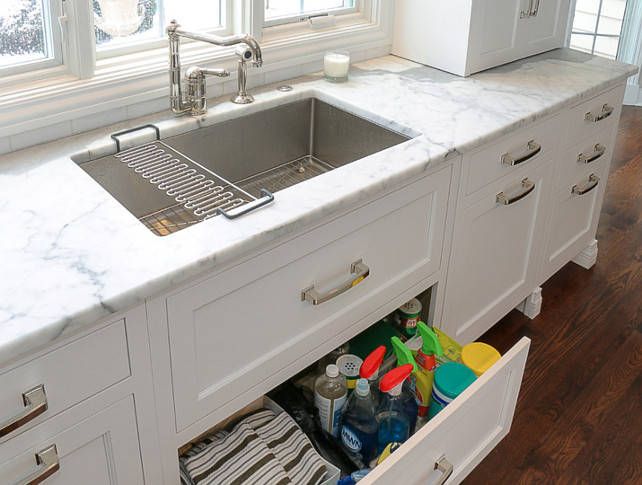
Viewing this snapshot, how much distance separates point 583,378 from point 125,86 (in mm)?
1690

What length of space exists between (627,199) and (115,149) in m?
2.67

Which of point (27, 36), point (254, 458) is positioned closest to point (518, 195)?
point (254, 458)

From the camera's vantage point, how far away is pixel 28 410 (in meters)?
1.14

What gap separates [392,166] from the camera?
1.67 metres

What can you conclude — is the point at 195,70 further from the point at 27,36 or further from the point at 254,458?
the point at 254,458

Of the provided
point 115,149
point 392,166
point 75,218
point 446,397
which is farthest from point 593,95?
point 75,218

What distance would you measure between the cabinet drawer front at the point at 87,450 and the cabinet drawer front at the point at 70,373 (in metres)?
0.04

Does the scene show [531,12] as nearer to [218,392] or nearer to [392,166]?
[392,166]

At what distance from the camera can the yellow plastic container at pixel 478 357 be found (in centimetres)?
178

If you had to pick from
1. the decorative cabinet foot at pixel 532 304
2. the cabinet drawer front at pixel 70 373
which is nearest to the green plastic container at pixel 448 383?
the cabinet drawer front at pixel 70 373

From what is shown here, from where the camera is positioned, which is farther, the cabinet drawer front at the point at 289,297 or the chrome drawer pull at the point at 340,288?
the chrome drawer pull at the point at 340,288

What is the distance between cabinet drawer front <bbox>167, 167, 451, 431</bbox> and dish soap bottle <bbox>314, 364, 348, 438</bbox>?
99mm

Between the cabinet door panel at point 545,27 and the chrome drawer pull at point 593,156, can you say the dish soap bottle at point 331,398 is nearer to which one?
the chrome drawer pull at point 593,156

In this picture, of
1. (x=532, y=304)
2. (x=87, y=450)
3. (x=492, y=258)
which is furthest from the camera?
(x=532, y=304)
